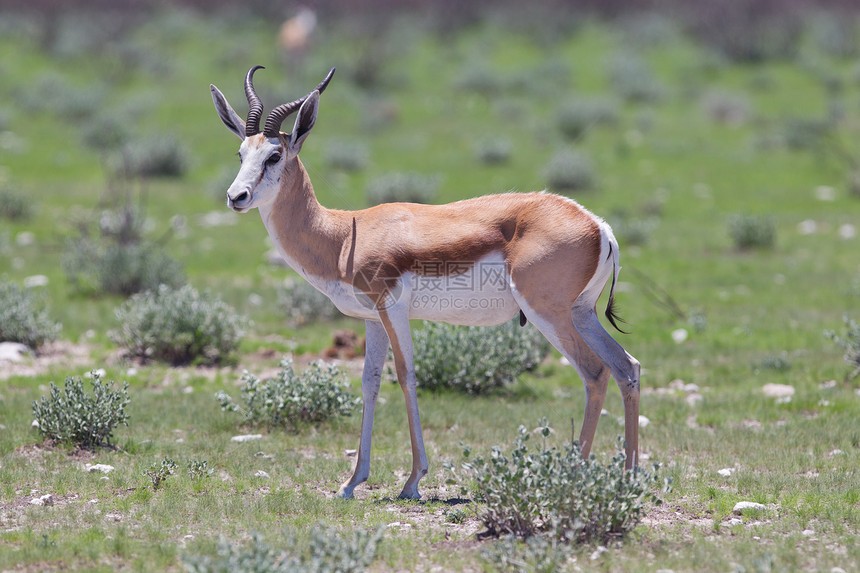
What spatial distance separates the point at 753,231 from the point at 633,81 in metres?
13.1

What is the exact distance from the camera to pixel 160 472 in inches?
280

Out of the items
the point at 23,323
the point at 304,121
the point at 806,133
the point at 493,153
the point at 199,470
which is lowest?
the point at 199,470

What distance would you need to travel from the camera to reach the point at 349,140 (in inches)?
904

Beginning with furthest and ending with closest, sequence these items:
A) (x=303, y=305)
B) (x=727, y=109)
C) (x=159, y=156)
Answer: (x=727, y=109) < (x=159, y=156) < (x=303, y=305)

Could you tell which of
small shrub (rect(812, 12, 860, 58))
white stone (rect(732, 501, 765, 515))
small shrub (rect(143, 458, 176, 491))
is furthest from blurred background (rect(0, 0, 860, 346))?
white stone (rect(732, 501, 765, 515))

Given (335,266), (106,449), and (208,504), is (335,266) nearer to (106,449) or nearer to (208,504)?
(208,504)

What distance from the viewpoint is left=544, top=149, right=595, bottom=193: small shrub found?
63.9 ft

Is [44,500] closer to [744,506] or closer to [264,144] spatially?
[264,144]

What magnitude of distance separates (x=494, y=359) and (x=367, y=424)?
299cm

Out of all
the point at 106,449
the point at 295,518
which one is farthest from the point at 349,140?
the point at 295,518

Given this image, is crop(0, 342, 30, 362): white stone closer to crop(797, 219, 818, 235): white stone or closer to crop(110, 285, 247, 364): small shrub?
crop(110, 285, 247, 364): small shrub

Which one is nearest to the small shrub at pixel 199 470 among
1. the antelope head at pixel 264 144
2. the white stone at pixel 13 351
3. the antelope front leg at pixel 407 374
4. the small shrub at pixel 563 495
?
the antelope front leg at pixel 407 374

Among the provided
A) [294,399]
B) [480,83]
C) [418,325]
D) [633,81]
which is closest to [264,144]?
[294,399]

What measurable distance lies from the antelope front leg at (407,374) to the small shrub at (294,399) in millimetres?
1753
